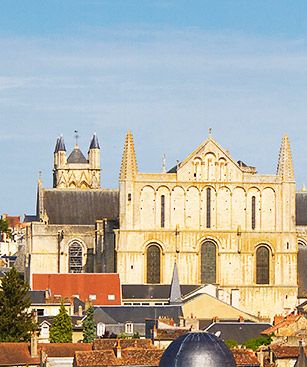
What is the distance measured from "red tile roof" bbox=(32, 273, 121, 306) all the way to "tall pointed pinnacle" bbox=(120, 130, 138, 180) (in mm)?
6272

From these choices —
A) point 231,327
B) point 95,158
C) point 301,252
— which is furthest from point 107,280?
point 95,158

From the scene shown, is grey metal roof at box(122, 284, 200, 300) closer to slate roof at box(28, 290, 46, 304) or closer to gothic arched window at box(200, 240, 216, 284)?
gothic arched window at box(200, 240, 216, 284)

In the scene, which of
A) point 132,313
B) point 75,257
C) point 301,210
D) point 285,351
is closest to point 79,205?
point 75,257

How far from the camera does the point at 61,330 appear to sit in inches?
3472

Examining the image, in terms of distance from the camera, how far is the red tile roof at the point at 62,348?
7775 cm

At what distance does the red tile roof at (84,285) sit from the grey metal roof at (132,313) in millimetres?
7441

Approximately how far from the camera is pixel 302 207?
129 m

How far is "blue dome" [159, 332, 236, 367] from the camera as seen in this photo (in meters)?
58.6

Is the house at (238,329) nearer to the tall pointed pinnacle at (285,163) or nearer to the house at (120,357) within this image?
the house at (120,357)

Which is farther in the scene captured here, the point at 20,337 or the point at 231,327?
the point at 231,327

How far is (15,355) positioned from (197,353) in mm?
19707

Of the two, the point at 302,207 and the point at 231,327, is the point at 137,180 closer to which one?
the point at 302,207

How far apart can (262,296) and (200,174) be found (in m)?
8.21

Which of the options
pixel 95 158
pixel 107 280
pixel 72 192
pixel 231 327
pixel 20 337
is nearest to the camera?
pixel 20 337
